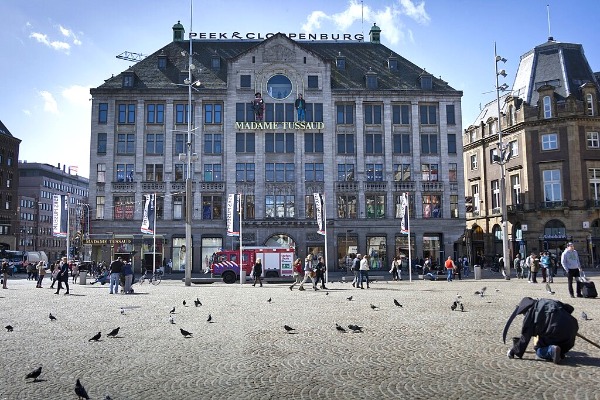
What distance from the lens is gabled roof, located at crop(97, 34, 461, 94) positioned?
58.8m

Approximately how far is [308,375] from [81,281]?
3386cm

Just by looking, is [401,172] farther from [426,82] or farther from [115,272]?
[115,272]

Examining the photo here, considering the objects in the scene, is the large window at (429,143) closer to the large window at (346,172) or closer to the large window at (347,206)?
the large window at (346,172)

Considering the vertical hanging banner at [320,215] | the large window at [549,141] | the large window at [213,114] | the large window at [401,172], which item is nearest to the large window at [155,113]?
the large window at [213,114]

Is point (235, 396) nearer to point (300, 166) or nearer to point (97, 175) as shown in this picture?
point (300, 166)

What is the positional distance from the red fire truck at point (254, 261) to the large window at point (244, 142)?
1735cm

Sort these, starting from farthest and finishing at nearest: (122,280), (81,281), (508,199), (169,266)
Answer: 1. (508,199)
2. (169,266)
3. (81,281)
4. (122,280)

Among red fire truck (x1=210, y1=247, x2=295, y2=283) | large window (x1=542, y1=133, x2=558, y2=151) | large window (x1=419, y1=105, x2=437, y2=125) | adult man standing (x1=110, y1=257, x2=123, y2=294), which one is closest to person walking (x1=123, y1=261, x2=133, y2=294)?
adult man standing (x1=110, y1=257, x2=123, y2=294)

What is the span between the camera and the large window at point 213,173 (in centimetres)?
5688

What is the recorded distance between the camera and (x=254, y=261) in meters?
42.4

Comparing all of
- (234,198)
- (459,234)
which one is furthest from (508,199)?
(234,198)

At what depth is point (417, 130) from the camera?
2304 inches

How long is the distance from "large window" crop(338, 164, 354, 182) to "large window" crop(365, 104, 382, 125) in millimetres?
5246

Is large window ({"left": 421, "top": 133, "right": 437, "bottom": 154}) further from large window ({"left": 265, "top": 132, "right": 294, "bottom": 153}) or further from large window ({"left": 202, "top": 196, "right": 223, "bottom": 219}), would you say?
large window ({"left": 202, "top": 196, "right": 223, "bottom": 219})
